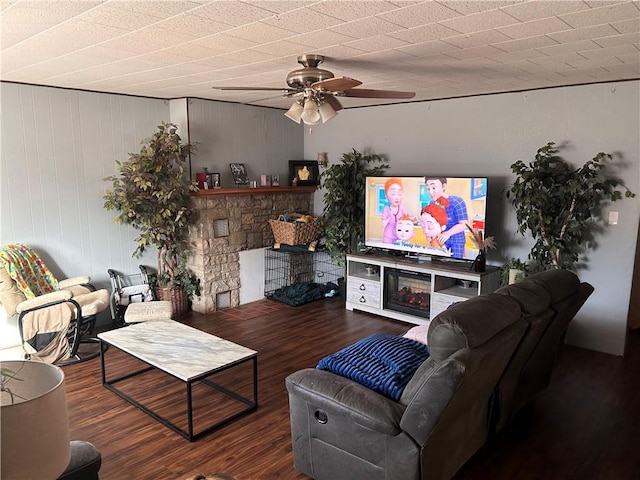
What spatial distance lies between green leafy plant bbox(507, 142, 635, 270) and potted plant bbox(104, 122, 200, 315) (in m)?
3.17

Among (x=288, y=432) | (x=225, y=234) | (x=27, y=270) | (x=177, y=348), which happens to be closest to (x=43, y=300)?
Result: (x=27, y=270)

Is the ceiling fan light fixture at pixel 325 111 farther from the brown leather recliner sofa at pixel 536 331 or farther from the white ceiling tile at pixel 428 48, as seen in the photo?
the brown leather recliner sofa at pixel 536 331

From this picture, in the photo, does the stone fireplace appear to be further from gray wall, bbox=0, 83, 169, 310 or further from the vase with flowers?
the vase with flowers

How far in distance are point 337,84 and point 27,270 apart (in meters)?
3.15

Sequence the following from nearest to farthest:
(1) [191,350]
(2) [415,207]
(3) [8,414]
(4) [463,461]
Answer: (3) [8,414], (4) [463,461], (1) [191,350], (2) [415,207]

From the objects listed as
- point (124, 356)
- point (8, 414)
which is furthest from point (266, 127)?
point (8, 414)

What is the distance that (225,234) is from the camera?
18.0 ft

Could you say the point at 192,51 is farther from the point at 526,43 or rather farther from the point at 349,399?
the point at 349,399

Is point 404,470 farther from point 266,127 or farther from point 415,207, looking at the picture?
point 266,127

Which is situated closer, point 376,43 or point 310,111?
point 376,43

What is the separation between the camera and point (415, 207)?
4992 millimetres

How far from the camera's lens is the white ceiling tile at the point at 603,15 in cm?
216

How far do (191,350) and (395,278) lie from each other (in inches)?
102

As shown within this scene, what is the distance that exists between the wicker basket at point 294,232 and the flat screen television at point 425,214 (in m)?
0.68
